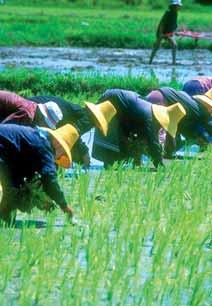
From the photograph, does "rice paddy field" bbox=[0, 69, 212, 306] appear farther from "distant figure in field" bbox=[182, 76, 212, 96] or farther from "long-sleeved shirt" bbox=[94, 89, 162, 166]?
"distant figure in field" bbox=[182, 76, 212, 96]

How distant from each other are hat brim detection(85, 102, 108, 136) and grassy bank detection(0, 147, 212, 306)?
1.55 feet

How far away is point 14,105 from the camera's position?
6.73 metres

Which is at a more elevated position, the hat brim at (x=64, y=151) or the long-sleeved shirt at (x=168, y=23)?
the hat brim at (x=64, y=151)

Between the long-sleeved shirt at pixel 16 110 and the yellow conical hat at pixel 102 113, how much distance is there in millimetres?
403

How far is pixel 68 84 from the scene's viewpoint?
11.3 m

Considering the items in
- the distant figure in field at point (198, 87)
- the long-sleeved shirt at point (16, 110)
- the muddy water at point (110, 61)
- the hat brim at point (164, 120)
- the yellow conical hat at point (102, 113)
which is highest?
the long-sleeved shirt at point (16, 110)

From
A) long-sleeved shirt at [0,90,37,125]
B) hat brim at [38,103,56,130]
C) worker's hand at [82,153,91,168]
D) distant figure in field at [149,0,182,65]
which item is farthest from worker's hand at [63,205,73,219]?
distant figure in field at [149,0,182,65]

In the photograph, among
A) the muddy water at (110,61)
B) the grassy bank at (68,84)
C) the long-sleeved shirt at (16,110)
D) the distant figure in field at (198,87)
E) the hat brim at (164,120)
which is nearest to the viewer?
the long-sleeved shirt at (16,110)

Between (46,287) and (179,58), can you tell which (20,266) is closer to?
(46,287)

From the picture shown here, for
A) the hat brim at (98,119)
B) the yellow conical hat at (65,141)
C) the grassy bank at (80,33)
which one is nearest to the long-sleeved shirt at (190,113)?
the hat brim at (98,119)

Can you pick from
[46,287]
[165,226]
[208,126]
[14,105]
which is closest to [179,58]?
[208,126]

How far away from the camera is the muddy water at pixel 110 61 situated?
1612cm

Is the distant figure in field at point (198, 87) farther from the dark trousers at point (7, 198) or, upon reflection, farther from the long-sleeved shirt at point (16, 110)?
the dark trousers at point (7, 198)

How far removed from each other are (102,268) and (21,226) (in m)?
0.97
